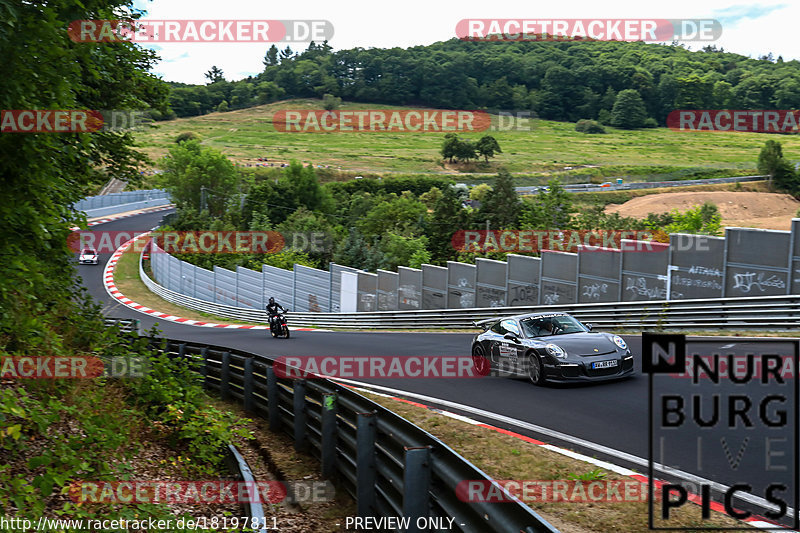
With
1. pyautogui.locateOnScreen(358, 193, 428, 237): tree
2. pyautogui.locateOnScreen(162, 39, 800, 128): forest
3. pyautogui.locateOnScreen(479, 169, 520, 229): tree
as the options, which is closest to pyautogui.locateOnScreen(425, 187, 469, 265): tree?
pyautogui.locateOnScreen(479, 169, 520, 229): tree

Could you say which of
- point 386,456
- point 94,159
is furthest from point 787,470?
point 94,159

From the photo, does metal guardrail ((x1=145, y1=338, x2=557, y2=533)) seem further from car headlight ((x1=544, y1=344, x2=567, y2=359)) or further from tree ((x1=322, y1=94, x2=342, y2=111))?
tree ((x1=322, y1=94, x2=342, y2=111))

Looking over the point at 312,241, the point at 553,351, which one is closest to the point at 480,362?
the point at 553,351

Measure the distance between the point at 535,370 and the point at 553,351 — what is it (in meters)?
0.70

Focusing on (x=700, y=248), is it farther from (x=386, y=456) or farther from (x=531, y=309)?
(x=386, y=456)

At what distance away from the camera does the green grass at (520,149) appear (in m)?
117

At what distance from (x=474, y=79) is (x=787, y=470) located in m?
155

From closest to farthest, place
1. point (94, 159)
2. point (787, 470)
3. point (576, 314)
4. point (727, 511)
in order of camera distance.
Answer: point (727, 511) → point (787, 470) → point (94, 159) → point (576, 314)

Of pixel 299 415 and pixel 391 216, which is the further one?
pixel 391 216

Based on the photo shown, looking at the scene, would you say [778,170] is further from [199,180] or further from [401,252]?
[199,180]

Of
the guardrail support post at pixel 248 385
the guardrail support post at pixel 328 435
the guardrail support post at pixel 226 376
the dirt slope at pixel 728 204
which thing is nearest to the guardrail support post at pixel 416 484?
the guardrail support post at pixel 328 435

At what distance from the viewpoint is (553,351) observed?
44.7ft

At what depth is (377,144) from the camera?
505ft

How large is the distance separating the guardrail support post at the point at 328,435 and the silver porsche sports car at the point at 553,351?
576 centimetres
